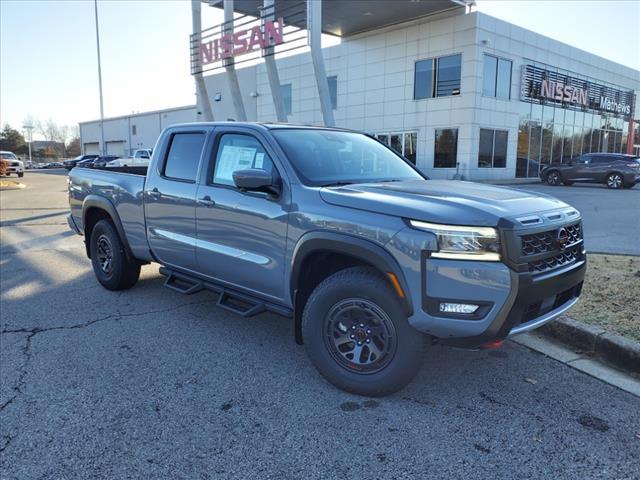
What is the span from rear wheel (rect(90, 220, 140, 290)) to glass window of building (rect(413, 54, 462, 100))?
22.9 metres

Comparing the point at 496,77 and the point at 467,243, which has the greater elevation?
the point at 496,77

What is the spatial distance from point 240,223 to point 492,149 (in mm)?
25038

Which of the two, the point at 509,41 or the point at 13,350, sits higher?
the point at 509,41

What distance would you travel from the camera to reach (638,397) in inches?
131

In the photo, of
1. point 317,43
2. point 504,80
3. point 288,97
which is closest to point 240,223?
point 317,43

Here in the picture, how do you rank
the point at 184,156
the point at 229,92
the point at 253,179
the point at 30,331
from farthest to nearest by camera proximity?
1. the point at 229,92
2. the point at 184,156
3. the point at 30,331
4. the point at 253,179

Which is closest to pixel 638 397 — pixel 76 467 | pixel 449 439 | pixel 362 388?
pixel 449 439

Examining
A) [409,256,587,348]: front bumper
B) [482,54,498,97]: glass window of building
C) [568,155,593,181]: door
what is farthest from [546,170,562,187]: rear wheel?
[409,256,587,348]: front bumper

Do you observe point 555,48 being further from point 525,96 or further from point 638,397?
point 638,397

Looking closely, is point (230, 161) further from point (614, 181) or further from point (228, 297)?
point (614, 181)

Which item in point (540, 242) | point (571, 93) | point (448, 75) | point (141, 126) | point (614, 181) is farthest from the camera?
point (141, 126)

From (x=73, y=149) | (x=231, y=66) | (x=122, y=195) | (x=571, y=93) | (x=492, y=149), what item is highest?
(x=231, y=66)

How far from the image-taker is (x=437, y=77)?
26.3m

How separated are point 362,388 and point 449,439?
67 centimetres
